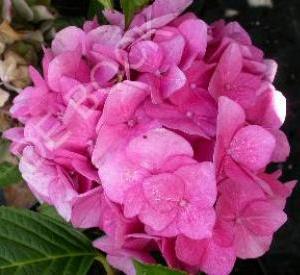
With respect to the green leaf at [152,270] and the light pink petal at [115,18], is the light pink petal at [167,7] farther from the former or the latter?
the green leaf at [152,270]

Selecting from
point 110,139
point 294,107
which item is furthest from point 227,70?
point 294,107

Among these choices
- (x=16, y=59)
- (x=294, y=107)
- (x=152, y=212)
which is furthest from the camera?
(x=294, y=107)

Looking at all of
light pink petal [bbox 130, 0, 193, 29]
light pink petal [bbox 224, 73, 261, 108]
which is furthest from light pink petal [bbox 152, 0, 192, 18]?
light pink petal [bbox 224, 73, 261, 108]

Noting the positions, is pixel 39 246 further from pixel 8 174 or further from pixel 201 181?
pixel 201 181

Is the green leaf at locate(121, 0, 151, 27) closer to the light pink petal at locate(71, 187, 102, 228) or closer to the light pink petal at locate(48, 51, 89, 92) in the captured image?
the light pink petal at locate(48, 51, 89, 92)

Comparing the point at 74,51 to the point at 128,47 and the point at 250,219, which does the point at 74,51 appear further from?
the point at 250,219

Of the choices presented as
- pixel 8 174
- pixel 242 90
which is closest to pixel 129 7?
pixel 242 90
